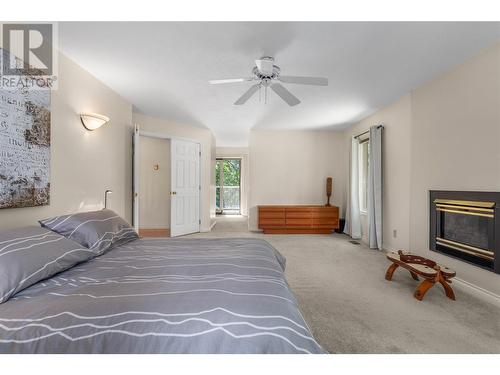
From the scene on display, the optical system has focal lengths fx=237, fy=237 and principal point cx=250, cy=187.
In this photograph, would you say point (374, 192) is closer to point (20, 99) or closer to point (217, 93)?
point (217, 93)

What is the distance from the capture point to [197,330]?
83cm

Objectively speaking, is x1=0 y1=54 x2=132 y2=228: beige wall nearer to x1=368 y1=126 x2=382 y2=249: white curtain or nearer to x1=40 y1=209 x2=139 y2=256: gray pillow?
x1=40 y1=209 x2=139 y2=256: gray pillow

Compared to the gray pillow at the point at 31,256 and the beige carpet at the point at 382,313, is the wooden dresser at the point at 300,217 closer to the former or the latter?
the beige carpet at the point at 382,313

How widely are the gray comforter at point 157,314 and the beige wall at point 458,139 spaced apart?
2.36 metres

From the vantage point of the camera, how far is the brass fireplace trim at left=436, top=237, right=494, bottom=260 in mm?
2209

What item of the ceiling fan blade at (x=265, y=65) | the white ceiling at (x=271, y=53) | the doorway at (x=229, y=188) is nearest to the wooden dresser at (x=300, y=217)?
the white ceiling at (x=271, y=53)

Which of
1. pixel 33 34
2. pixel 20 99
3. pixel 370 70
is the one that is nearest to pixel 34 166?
pixel 20 99

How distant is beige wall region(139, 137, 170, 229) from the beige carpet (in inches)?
134

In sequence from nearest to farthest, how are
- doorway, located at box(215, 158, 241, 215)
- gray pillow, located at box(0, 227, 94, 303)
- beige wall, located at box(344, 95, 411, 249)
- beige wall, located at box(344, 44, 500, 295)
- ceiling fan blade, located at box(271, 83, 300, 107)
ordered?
gray pillow, located at box(0, 227, 94, 303) → beige wall, located at box(344, 44, 500, 295) → ceiling fan blade, located at box(271, 83, 300, 107) → beige wall, located at box(344, 95, 411, 249) → doorway, located at box(215, 158, 241, 215)

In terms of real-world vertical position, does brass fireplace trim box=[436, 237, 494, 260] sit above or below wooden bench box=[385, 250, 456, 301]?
above

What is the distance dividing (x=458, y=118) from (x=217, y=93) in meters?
2.82

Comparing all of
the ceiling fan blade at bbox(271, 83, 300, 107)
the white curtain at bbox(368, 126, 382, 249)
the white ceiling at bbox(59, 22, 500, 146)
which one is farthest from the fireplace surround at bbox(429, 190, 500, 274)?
the ceiling fan blade at bbox(271, 83, 300, 107)

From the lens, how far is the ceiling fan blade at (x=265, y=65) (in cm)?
209
